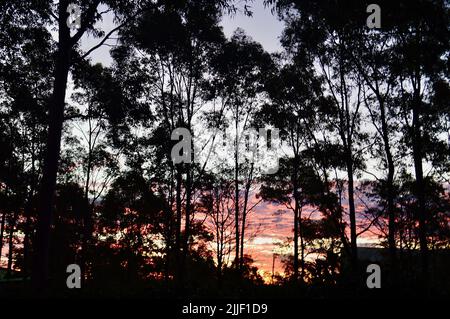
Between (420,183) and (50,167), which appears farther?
(420,183)

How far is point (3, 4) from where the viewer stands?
31.7 feet

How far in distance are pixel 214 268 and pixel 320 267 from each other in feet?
50.3

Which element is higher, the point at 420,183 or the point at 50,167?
the point at 420,183

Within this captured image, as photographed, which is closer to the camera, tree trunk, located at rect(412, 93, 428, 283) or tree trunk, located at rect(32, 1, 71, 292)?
tree trunk, located at rect(32, 1, 71, 292)

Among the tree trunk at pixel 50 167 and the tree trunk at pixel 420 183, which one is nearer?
the tree trunk at pixel 50 167

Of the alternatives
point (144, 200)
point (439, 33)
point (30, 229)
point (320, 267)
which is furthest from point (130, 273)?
point (439, 33)
